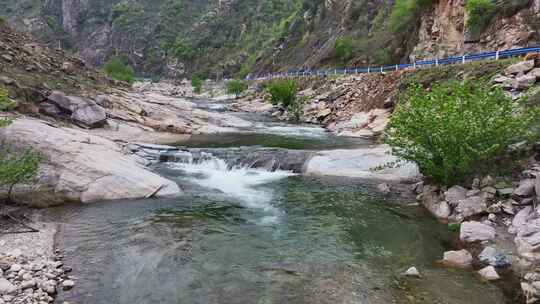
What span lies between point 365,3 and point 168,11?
137725 mm

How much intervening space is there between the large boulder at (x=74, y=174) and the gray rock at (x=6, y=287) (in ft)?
22.5

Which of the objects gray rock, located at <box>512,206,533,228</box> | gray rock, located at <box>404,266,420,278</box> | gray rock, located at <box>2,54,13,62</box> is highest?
gray rock, located at <box>2,54,13,62</box>

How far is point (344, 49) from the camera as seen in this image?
2685 inches

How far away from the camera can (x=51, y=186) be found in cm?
1549

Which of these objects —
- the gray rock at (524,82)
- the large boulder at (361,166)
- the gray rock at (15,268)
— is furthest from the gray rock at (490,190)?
the gray rock at (15,268)

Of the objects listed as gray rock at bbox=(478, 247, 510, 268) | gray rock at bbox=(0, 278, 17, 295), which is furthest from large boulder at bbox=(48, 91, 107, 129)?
gray rock at bbox=(478, 247, 510, 268)

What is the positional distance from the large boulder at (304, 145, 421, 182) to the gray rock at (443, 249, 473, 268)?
28.0 feet

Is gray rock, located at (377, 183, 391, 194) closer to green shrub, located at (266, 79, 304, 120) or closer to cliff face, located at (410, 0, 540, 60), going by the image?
cliff face, located at (410, 0, 540, 60)

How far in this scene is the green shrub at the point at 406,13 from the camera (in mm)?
48322

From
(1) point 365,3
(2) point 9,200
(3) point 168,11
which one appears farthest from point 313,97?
(3) point 168,11

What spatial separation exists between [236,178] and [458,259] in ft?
42.2

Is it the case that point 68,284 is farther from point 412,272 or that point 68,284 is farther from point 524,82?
point 524,82

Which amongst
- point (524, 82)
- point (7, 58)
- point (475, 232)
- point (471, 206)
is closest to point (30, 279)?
point (475, 232)

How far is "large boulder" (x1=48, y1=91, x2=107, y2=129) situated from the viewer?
90.1 ft
